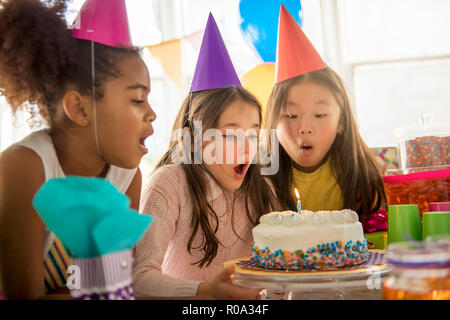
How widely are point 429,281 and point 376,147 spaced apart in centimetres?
76

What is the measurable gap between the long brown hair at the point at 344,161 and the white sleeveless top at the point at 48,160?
39cm

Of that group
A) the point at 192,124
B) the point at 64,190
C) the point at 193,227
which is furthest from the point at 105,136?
the point at 193,227

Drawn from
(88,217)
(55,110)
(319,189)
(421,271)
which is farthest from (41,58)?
(319,189)

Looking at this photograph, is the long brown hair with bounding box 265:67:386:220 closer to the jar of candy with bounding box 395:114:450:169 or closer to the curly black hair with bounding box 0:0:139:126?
the jar of candy with bounding box 395:114:450:169

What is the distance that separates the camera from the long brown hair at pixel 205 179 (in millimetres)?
865

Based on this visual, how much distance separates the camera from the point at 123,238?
54 cm

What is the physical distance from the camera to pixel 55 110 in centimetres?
64

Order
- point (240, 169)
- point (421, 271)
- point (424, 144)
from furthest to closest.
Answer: point (424, 144) < point (240, 169) < point (421, 271)

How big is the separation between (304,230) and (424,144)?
526 millimetres

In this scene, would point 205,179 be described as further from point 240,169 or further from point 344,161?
point 344,161

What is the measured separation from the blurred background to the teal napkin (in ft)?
0.67

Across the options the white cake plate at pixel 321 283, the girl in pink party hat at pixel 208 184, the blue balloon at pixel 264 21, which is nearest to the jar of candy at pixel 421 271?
the white cake plate at pixel 321 283

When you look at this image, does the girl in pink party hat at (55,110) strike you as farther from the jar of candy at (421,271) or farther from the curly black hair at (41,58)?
the jar of candy at (421,271)

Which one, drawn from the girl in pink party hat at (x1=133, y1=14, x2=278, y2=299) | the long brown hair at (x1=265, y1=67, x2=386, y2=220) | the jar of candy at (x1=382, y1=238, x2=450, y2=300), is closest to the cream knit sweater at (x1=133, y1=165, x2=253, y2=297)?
the girl in pink party hat at (x1=133, y1=14, x2=278, y2=299)
